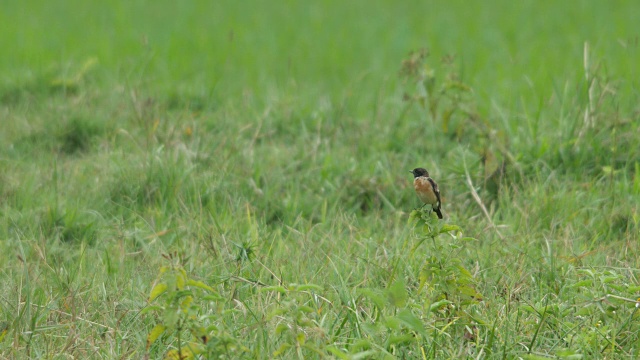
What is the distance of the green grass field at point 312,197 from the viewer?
306cm

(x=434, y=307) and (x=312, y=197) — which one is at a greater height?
(x=434, y=307)

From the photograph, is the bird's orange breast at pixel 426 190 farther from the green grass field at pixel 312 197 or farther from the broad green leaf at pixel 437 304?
the broad green leaf at pixel 437 304

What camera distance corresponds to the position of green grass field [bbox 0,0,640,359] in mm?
3059

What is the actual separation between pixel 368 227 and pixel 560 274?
1121 mm

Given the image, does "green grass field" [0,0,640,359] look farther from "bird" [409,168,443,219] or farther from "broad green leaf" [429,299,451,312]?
"bird" [409,168,443,219]

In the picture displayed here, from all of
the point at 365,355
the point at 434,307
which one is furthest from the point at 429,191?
the point at 365,355

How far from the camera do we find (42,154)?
5.40 metres

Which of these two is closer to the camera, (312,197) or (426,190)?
(426,190)

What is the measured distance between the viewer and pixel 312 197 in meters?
4.92

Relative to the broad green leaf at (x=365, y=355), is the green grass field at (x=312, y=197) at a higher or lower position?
lower

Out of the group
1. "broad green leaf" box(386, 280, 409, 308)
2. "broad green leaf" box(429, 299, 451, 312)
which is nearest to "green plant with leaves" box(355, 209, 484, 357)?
"broad green leaf" box(429, 299, 451, 312)

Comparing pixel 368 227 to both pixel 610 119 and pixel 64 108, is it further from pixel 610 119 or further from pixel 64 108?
pixel 64 108

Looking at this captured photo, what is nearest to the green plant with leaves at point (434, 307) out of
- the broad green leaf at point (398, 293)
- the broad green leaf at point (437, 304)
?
the broad green leaf at point (437, 304)

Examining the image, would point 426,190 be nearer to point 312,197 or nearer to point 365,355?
point 365,355
